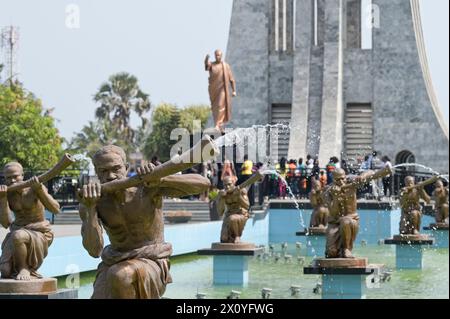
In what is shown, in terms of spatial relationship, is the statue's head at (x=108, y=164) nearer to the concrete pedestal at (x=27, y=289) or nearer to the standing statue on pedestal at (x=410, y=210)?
the concrete pedestal at (x=27, y=289)

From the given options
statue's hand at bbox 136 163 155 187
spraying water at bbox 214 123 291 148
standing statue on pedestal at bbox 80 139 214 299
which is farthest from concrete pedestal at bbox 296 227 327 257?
statue's hand at bbox 136 163 155 187

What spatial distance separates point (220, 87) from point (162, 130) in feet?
95.0

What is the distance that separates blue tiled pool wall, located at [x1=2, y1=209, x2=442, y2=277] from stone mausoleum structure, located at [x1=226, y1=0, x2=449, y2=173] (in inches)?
522

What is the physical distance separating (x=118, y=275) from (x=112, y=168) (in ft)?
2.02

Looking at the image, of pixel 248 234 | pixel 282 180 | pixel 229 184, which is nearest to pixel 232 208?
pixel 229 184

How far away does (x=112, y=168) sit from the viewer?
7301 millimetres

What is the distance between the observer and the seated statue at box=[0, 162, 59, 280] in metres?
10.3

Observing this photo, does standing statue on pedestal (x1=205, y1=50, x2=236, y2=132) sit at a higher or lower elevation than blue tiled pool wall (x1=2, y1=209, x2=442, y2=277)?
higher

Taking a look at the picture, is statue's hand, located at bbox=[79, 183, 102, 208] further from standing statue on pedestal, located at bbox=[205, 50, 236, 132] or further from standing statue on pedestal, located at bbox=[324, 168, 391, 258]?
standing statue on pedestal, located at bbox=[205, 50, 236, 132]

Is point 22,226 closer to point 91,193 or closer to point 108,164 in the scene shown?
point 108,164

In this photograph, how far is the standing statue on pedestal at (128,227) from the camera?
23.4 ft

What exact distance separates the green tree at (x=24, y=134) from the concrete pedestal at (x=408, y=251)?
10182 millimetres
